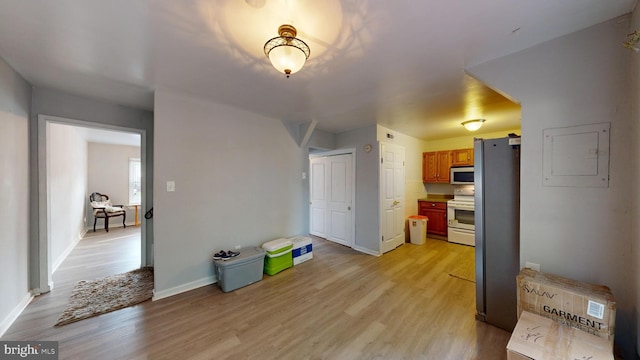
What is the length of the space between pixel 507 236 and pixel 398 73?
189 centimetres

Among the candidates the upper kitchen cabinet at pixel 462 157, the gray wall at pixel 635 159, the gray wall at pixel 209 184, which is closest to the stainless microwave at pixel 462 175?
the upper kitchen cabinet at pixel 462 157

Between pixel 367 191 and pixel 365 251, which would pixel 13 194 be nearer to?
pixel 367 191

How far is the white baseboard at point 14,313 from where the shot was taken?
6.36 feet

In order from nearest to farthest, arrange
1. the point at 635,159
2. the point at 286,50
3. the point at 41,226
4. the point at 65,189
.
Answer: the point at 635,159
the point at 286,50
the point at 41,226
the point at 65,189

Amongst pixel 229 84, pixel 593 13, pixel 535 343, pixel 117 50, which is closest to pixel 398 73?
pixel 593 13

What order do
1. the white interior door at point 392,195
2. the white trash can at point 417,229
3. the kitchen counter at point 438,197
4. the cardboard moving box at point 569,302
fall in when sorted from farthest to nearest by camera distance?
the kitchen counter at point 438,197
the white trash can at point 417,229
the white interior door at point 392,195
the cardboard moving box at point 569,302

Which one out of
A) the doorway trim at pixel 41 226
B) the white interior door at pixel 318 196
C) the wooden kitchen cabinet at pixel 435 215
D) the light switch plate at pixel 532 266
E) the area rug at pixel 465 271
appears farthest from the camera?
the white interior door at pixel 318 196

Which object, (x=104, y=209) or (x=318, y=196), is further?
(x=104, y=209)

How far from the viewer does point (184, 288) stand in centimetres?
273

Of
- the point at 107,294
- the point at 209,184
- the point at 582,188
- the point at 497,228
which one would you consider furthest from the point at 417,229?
the point at 107,294

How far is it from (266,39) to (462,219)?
16.5 ft

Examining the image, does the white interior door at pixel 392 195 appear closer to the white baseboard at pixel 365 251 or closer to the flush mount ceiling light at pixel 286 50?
the white baseboard at pixel 365 251

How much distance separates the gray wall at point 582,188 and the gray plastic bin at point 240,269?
2893mm

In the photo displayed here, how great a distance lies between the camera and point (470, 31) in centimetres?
154
